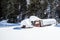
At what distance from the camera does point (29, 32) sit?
1.36 m

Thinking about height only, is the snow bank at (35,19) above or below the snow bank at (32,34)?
above

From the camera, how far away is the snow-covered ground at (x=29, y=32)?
52.1 inches

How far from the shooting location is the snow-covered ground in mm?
1322

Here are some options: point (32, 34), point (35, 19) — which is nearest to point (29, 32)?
point (32, 34)

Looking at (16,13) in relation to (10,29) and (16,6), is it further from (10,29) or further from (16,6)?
(10,29)

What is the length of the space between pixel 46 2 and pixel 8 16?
407 millimetres

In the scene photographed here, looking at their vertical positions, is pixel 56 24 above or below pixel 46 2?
below

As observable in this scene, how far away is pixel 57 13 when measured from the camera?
1318 millimetres

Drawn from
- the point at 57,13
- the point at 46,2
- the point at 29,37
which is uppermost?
the point at 46,2

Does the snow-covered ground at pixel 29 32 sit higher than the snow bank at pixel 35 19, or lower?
lower

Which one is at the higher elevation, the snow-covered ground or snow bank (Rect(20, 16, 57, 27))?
snow bank (Rect(20, 16, 57, 27))

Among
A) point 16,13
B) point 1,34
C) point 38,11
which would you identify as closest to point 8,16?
point 16,13

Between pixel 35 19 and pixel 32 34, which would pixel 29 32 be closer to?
pixel 32 34

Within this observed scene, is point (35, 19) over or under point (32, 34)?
over
